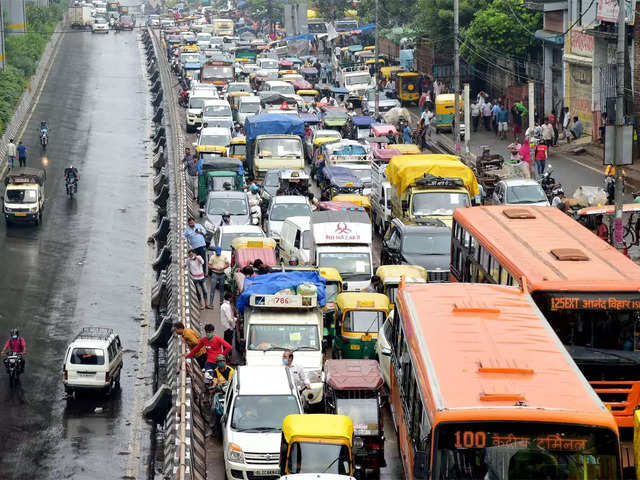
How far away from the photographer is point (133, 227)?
4475 cm

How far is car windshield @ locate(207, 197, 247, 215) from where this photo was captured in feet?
125

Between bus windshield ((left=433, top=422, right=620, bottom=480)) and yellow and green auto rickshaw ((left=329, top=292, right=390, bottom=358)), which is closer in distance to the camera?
bus windshield ((left=433, top=422, right=620, bottom=480))

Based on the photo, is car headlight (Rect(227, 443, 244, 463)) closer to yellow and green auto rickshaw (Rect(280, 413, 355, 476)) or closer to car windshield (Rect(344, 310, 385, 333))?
yellow and green auto rickshaw (Rect(280, 413, 355, 476))

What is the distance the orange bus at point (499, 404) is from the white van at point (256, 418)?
255 cm

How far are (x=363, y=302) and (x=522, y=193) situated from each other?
39.9 ft

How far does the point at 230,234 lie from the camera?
3425cm

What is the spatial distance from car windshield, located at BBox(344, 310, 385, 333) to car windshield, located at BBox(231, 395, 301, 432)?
540cm

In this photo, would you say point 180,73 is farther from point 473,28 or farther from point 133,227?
point 133,227

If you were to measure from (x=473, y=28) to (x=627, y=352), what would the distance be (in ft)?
159

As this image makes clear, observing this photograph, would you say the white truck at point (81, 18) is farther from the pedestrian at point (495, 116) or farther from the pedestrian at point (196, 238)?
the pedestrian at point (196, 238)

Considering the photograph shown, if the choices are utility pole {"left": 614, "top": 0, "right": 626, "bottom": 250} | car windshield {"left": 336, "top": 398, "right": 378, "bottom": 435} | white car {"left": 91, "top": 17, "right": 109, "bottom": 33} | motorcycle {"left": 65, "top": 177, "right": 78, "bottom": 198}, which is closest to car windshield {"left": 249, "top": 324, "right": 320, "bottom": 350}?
car windshield {"left": 336, "top": 398, "right": 378, "bottom": 435}

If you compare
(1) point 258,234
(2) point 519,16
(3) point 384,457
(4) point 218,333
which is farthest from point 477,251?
(2) point 519,16

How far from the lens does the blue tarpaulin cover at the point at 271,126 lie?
4888 cm

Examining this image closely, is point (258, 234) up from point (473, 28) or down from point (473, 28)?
down
